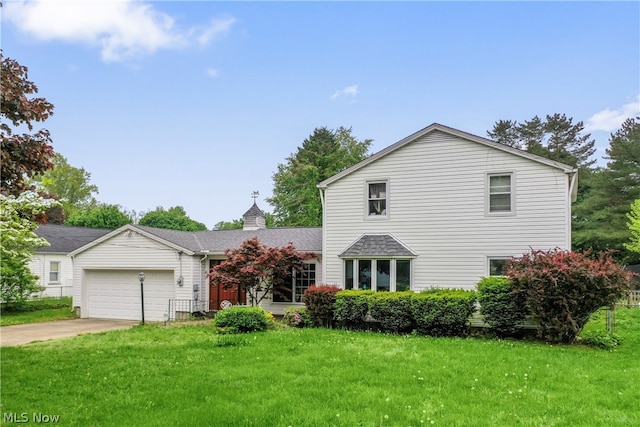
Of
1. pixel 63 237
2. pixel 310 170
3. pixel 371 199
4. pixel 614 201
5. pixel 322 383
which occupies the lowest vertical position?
pixel 322 383

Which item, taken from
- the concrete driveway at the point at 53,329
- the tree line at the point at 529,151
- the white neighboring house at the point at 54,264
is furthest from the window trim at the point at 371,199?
the white neighboring house at the point at 54,264

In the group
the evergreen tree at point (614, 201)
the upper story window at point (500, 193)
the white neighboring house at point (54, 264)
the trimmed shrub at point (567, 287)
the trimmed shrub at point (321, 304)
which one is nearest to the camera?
the trimmed shrub at point (567, 287)

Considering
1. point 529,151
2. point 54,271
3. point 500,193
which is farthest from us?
point 529,151

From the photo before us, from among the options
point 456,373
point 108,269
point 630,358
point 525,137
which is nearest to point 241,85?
point 108,269

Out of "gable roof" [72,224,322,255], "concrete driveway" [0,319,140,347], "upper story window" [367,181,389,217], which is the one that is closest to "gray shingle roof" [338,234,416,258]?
"upper story window" [367,181,389,217]

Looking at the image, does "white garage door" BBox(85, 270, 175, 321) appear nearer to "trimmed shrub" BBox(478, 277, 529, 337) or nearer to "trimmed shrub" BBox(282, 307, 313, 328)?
"trimmed shrub" BBox(282, 307, 313, 328)

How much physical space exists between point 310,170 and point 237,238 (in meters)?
21.3

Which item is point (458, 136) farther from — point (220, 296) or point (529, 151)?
point (529, 151)

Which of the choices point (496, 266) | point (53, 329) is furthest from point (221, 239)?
point (496, 266)

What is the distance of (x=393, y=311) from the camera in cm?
1241

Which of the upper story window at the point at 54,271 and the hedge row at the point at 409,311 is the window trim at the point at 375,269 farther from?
the upper story window at the point at 54,271

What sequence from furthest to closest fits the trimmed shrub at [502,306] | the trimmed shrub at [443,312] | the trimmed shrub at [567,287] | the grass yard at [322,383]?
the trimmed shrub at [443,312]
the trimmed shrub at [502,306]
the trimmed shrub at [567,287]
the grass yard at [322,383]

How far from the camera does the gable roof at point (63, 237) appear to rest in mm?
25634

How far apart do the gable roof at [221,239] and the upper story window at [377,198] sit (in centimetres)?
263
